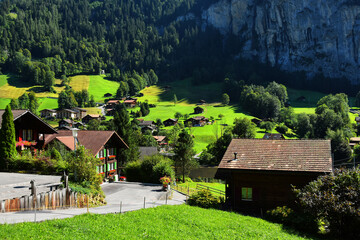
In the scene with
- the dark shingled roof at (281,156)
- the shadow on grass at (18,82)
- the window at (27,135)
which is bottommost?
the dark shingled roof at (281,156)

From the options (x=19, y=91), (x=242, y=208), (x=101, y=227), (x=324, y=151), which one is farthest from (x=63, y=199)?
(x=19, y=91)

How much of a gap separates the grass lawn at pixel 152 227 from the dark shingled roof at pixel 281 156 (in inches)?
263

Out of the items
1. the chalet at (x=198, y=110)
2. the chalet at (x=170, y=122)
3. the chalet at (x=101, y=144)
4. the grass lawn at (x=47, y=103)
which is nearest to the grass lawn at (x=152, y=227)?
the chalet at (x=101, y=144)

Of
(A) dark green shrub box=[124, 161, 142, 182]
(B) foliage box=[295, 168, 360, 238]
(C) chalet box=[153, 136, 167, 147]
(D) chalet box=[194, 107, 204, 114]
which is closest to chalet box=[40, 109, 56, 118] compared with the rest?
(C) chalet box=[153, 136, 167, 147]

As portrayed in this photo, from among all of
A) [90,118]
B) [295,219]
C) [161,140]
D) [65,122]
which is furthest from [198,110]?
[295,219]

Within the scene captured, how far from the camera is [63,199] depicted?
19.5 m

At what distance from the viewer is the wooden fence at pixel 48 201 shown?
16.5 metres

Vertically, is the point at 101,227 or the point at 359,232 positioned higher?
the point at 101,227

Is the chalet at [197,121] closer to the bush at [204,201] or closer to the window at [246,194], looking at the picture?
the window at [246,194]

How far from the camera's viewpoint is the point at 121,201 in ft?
75.4

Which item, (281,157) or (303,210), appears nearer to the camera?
(303,210)

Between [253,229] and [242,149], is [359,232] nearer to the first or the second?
[253,229]

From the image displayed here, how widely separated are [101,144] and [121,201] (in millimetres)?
16141

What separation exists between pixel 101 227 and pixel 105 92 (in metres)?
182
